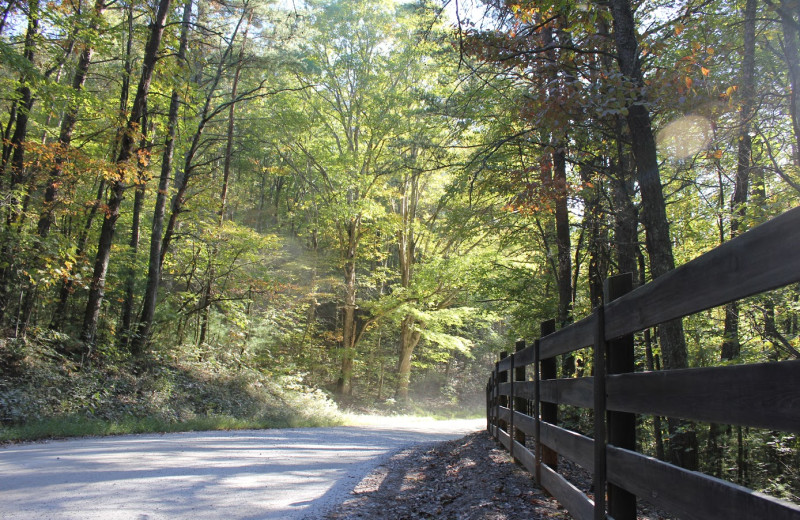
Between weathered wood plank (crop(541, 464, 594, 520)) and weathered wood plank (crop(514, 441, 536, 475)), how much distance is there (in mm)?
491

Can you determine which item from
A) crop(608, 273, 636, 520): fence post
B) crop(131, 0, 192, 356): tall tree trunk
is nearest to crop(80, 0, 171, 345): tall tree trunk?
crop(131, 0, 192, 356): tall tree trunk

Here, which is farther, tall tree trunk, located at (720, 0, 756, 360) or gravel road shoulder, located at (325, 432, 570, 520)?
tall tree trunk, located at (720, 0, 756, 360)

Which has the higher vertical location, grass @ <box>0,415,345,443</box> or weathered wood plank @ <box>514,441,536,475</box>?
weathered wood plank @ <box>514,441,536,475</box>

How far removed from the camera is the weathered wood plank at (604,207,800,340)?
171cm

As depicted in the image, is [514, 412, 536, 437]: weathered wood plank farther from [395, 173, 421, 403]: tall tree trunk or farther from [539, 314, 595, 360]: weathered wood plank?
[395, 173, 421, 403]: tall tree trunk

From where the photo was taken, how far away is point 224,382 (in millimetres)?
15484

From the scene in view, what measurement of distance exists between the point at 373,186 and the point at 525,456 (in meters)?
18.9

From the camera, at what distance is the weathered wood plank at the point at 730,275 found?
5.60 ft

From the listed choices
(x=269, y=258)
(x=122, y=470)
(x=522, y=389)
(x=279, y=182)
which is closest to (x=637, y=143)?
(x=522, y=389)

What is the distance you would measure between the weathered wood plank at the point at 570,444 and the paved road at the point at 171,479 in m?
2.03

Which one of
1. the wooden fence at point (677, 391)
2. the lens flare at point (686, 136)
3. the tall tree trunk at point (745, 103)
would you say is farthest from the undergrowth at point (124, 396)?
the lens flare at point (686, 136)

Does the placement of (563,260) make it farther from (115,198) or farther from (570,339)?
(115,198)

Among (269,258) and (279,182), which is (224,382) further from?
(279,182)

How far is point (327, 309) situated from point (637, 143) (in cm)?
3022
